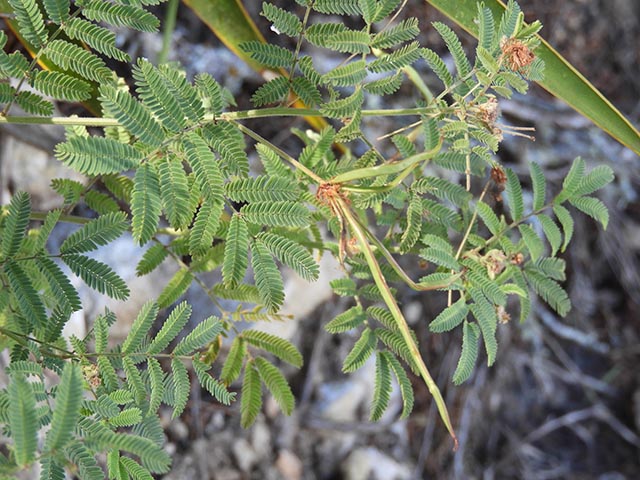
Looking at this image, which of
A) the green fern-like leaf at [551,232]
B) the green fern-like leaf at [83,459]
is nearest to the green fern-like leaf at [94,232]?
the green fern-like leaf at [83,459]

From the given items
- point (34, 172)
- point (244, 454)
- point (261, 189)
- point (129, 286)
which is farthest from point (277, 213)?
point (244, 454)

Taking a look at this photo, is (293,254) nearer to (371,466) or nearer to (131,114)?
(131,114)

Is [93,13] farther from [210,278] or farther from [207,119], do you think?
[210,278]

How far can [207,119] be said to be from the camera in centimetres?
95

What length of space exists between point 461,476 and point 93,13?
6.87 feet

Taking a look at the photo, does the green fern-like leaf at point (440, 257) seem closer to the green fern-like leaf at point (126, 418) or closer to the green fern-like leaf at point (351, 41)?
the green fern-like leaf at point (351, 41)

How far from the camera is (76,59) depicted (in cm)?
98

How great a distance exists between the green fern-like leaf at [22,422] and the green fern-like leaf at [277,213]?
37 cm

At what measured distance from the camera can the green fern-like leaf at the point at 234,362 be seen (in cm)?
123

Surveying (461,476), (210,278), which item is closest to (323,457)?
(461,476)

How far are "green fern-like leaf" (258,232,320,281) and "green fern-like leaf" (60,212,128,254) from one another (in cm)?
21

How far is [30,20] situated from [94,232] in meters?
0.30

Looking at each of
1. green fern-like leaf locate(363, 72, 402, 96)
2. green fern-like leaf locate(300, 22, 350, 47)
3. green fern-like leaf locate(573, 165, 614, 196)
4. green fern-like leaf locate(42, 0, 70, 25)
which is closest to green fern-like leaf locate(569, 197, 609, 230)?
green fern-like leaf locate(573, 165, 614, 196)

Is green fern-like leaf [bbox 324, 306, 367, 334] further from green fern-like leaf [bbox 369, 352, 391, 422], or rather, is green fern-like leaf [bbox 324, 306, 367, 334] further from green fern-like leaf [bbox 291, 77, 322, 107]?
green fern-like leaf [bbox 291, 77, 322, 107]
